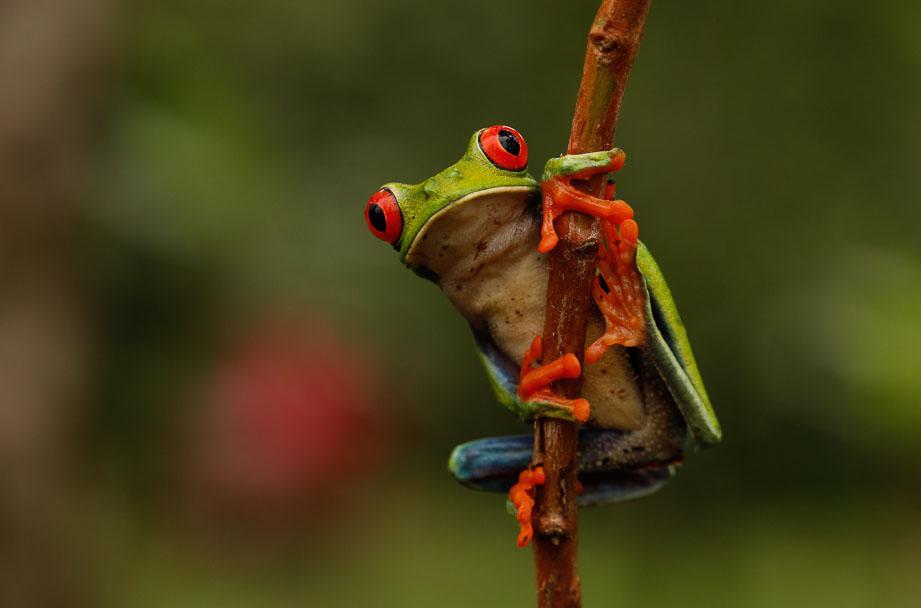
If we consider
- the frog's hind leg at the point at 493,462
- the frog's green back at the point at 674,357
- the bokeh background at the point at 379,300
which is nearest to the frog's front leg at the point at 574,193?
the frog's green back at the point at 674,357

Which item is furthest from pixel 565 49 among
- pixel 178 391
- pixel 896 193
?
pixel 178 391

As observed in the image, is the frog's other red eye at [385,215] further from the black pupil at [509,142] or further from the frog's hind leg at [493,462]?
the frog's hind leg at [493,462]

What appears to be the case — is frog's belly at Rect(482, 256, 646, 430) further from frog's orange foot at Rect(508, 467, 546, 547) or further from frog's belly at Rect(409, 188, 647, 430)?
frog's orange foot at Rect(508, 467, 546, 547)

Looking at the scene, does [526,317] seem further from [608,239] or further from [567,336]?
[567,336]

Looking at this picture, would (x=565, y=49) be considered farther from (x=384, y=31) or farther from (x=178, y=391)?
(x=178, y=391)

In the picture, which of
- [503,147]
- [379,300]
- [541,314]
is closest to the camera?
[503,147]

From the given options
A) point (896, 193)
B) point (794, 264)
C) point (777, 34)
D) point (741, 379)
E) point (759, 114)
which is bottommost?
point (741, 379)

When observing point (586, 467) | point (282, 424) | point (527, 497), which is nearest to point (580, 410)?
point (527, 497)
